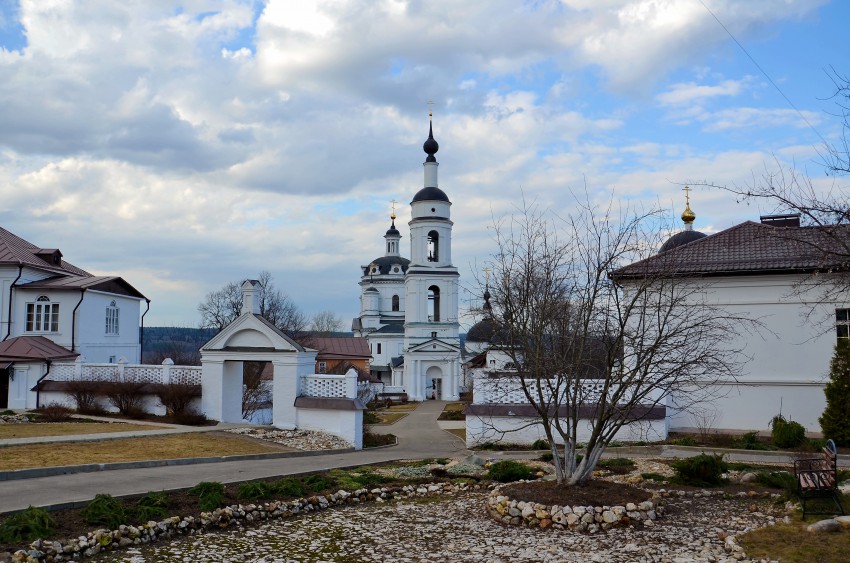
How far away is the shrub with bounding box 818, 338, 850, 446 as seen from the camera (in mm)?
17297

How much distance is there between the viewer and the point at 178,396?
2244cm

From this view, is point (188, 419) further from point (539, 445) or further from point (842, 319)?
point (842, 319)

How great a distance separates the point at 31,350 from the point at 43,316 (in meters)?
4.33

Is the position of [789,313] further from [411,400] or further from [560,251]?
[411,400]

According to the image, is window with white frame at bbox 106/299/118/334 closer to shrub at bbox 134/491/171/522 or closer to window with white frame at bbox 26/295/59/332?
window with white frame at bbox 26/295/59/332

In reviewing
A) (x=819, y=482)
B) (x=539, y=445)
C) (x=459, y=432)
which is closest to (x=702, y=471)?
(x=819, y=482)

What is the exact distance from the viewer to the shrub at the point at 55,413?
71.3ft

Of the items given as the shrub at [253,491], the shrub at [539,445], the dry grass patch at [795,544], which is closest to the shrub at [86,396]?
the shrub at [539,445]

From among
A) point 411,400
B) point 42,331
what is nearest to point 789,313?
point 42,331

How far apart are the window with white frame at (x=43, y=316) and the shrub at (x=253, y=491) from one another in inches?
904

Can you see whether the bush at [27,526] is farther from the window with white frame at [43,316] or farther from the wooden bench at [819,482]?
the window with white frame at [43,316]

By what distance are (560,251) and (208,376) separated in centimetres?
1349

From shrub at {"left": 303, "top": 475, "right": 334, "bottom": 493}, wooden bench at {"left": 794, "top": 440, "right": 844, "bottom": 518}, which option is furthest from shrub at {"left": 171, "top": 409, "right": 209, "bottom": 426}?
wooden bench at {"left": 794, "top": 440, "right": 844, "bottom": 518}

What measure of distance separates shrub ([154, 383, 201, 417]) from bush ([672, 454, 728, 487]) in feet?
49.9
